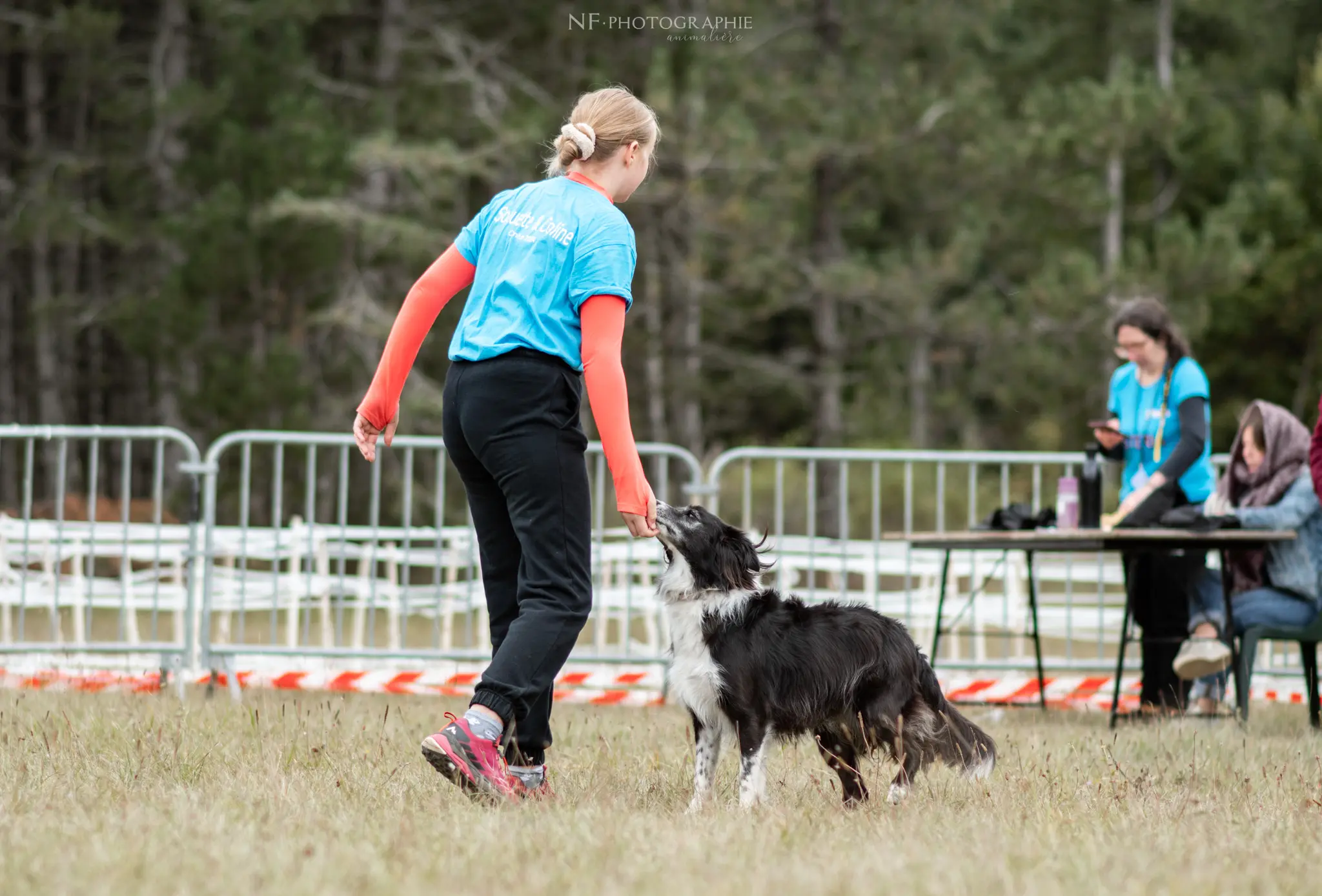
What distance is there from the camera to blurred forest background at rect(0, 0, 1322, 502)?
20.0 meters

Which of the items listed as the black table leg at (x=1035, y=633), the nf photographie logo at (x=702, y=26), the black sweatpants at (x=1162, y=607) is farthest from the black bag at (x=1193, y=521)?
the nf photographie logo at (x=702, y=26)

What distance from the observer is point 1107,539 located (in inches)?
267

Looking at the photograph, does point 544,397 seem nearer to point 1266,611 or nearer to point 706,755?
point 706,755

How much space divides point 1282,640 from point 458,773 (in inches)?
173

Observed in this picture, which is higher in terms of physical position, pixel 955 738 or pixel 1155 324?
pixel 1155 324

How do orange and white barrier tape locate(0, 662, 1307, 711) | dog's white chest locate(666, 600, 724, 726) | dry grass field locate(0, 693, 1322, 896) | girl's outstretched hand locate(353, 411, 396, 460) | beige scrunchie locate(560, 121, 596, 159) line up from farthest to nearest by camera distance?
orange and white barrier tape locate(0, 662, 1307, 711)
girl's outstretched hand locate(353, 411, 396, 460)
dog's white chest locate(666, 600, 724, 726)
beige scrunchie locate(560, 121, 596, 159)
dry grass field locate(0, 693, 1322, 896)

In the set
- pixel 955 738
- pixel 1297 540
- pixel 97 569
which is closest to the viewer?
pixel 955 738

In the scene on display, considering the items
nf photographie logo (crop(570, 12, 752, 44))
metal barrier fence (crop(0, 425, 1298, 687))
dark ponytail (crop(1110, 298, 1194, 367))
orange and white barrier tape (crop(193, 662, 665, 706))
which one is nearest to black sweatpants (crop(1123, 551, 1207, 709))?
metal barrier fence (crop(0, 425, 1298, 687))

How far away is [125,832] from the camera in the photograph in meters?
3.59

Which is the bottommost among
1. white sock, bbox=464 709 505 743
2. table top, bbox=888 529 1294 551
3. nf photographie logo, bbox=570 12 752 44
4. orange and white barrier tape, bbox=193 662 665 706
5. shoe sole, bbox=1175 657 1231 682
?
orange and white barrier tape, bbox=193 662 665 706

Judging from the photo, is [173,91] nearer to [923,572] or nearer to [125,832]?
[923,572]

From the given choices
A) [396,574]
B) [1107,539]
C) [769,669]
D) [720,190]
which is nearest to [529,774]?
[769,669]

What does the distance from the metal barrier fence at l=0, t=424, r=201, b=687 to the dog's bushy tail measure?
14.5 ft

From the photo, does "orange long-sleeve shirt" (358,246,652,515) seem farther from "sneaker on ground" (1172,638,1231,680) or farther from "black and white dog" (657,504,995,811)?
"sneaker on ground" (1172,638,1231,680)
